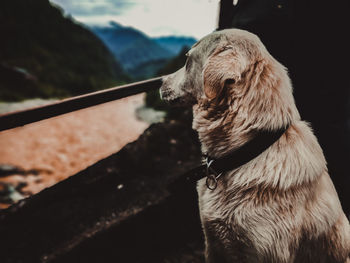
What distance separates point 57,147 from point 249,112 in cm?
871

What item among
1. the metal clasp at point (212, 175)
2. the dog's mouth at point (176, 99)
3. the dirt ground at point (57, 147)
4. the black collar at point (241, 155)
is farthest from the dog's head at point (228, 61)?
the dirt ground at point (57, 147)

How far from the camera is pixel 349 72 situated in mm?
1738

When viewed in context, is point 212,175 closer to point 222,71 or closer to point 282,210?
point 282,210

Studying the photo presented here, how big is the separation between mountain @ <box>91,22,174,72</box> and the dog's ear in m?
77.6

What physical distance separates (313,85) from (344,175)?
31.8 inches

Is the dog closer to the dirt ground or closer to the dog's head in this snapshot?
the dog's head

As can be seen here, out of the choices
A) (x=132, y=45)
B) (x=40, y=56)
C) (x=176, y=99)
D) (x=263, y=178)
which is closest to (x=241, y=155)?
(x=263, y=178)

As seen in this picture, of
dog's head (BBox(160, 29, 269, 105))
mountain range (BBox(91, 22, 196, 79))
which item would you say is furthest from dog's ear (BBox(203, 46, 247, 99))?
mountain range (BBox(91, 22, 196, 79))

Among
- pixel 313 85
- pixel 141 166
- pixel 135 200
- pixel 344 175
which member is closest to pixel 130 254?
pixel 135 200

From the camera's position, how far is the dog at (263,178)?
130cm

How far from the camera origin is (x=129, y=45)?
290 feet

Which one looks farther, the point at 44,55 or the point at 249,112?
the point at 44,55

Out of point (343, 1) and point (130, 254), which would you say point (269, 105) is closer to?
point (343, 1)

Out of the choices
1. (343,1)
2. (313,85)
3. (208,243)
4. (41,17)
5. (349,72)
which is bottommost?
(41,17)
